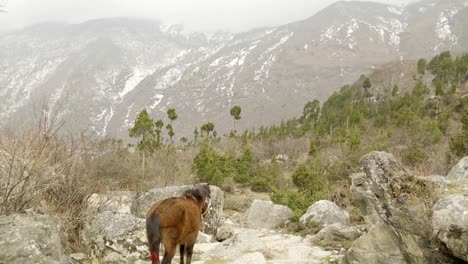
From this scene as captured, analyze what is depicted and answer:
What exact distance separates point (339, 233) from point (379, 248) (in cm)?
281

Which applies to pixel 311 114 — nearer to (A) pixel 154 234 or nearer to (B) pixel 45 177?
(B) pixel 45 177

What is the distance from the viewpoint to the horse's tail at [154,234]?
4.45 meters

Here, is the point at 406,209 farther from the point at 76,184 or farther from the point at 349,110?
the point at 349,110

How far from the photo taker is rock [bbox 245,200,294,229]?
1225 cm

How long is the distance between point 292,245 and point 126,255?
A: 332 centimetres

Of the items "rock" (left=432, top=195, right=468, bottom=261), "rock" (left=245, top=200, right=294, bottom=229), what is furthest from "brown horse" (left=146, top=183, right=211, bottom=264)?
"rock" (left=245, top=200, right=294, bottom=229)

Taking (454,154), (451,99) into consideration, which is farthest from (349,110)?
(454,154)

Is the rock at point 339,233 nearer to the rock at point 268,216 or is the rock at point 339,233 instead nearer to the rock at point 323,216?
the rock at point 323,216

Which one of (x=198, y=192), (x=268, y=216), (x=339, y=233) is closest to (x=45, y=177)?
(x=198, y=192)

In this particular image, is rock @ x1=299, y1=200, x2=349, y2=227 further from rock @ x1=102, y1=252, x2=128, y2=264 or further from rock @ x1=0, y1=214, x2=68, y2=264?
rock @ x1=0, y1=214, x2=68, y2=264

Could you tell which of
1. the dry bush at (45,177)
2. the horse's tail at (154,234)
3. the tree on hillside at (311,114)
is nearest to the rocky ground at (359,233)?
the dry bush at (45,177)

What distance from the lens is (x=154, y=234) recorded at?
452 centimetres

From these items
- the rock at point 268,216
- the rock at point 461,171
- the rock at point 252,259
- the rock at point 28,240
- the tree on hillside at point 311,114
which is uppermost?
the rock at point 28,240

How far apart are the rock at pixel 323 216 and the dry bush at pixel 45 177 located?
18.9 ft
